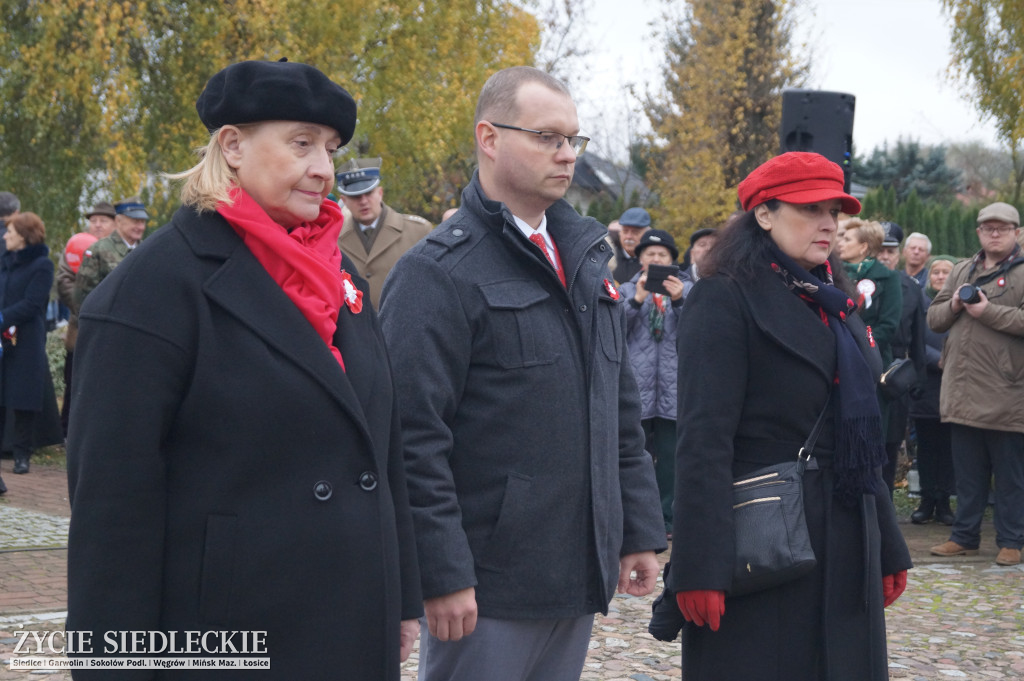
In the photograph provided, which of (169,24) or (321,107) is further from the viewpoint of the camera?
(169,24)

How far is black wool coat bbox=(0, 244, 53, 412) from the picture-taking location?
10.8 meters

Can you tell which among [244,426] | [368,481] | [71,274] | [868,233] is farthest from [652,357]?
[244,426]

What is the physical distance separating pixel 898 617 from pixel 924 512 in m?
3.64

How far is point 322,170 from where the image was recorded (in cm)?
253

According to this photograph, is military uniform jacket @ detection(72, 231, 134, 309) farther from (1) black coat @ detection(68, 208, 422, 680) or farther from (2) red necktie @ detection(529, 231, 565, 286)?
(1) black coat @ detection(68, 208, 422, 680)

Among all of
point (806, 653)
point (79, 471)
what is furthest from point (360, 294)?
point (806, 653)

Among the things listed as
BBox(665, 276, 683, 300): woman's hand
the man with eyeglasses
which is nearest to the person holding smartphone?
BBox(665, 276, 683, 300): woman's hand

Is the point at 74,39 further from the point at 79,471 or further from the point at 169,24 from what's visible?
the point at 79,471

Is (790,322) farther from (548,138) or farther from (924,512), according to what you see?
(924,512)

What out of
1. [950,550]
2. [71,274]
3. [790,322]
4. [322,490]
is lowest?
[950,550]

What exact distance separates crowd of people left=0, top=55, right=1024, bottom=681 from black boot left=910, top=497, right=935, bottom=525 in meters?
6.71

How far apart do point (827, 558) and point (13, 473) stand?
31.2 feet

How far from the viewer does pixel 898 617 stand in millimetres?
6906

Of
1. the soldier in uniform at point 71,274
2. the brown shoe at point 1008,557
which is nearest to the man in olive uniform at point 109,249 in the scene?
the soldier in uniform at point 71,274
